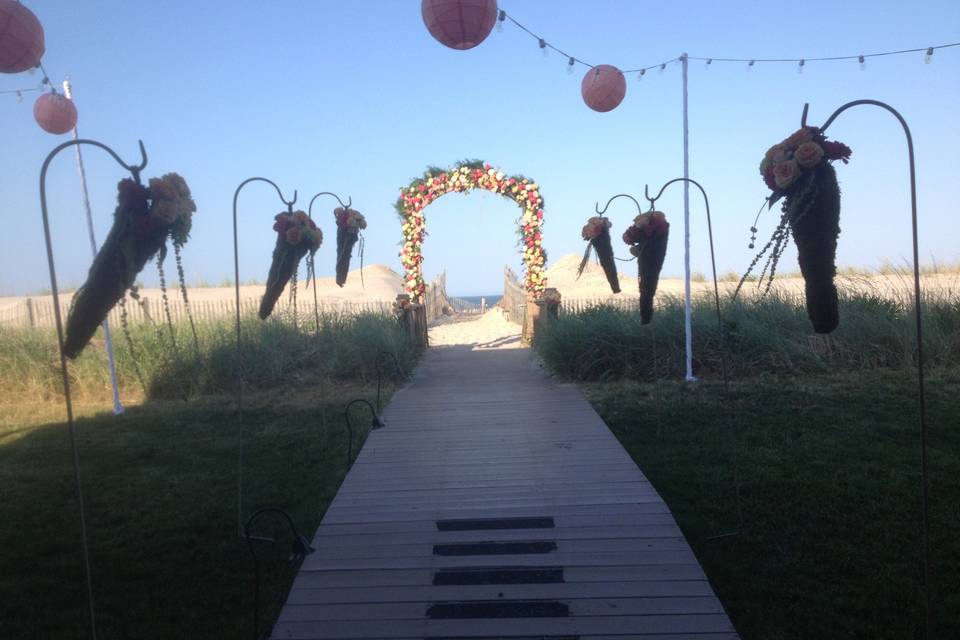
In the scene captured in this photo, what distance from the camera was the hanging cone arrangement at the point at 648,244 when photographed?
471cm

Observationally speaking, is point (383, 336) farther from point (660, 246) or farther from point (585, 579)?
point (585, 579)

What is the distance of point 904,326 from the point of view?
9.66 meters

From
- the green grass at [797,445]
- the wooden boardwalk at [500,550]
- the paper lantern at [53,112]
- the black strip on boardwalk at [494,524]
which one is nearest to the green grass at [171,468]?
the wooden boardwalk at [500,550]

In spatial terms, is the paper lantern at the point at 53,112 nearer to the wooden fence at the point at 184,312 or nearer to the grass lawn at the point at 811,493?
the grass lawn at the point at 811,493

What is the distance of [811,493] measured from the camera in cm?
488

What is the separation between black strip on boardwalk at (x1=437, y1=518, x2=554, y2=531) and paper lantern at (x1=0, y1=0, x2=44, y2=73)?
3.75 meters

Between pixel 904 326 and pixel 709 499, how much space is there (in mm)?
6708

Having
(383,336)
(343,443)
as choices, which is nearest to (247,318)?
(383,336)

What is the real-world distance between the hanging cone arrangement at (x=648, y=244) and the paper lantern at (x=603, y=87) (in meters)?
1.92

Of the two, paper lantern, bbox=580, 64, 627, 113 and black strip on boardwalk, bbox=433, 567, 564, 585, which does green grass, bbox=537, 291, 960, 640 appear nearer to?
black strip on boardwalk, bbox=433, 567, 564, 585

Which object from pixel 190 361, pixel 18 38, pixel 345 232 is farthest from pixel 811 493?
pixel 190 361

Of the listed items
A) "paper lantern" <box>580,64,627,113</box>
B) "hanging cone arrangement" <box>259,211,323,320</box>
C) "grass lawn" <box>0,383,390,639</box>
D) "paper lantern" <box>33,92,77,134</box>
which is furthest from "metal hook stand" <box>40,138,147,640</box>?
"paper lantern" <box>580,64,627,113</box>

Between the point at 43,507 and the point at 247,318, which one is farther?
the point at 247,318

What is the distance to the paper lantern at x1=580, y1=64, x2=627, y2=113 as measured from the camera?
6.11 m
